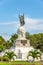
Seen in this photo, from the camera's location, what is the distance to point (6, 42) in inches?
3959

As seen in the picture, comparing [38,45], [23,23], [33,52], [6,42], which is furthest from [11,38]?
[33,52]

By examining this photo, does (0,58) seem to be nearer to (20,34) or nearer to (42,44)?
(20,34)

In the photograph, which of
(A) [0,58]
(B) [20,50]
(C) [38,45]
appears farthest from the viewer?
(C) [38,45]

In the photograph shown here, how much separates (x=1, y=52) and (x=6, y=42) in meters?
25.7

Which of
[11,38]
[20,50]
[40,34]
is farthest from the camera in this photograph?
[40,34]

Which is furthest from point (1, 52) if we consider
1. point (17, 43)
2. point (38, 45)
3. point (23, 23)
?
point (38, 45)

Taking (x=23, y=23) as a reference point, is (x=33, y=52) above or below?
below

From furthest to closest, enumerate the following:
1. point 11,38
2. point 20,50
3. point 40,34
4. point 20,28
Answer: point 40,34 → point 11,38 → point 20,28 → point 20,50

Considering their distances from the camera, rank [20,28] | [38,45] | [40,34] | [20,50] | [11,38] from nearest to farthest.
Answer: [20,50] < [20,28] < [38,45] < [11,38] < [40,34]

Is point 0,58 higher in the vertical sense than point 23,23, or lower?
lower

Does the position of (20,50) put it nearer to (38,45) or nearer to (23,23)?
(23,23)

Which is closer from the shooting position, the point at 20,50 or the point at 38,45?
the point at 20,50

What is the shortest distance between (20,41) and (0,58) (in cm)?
1700

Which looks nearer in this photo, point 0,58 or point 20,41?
point 0,58
